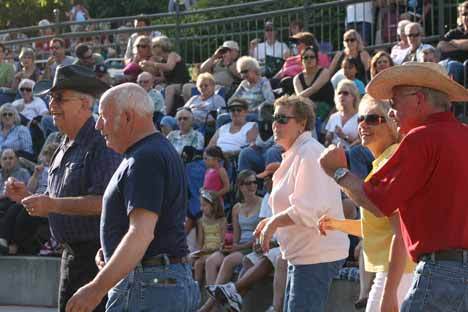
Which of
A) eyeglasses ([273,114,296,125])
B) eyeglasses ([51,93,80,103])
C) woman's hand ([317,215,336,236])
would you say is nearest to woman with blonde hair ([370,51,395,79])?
eyeglasses ([273,114,296,125])

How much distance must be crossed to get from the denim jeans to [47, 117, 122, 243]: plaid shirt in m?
2.13

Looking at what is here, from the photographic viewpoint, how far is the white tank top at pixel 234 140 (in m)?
14.3

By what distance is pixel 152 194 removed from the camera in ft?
19.1

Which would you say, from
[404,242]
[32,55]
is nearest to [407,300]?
[404,242]

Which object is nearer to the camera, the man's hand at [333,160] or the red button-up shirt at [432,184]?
the red button-up shirt at [432,184]

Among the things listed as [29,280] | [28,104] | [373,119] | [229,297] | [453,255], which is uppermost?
[373,119]

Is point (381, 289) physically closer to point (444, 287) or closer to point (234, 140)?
point (444, 287)

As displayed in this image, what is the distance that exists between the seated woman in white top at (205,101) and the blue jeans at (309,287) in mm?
7989

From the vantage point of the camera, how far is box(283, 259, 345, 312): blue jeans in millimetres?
7633

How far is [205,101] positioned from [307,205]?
843 centimetres

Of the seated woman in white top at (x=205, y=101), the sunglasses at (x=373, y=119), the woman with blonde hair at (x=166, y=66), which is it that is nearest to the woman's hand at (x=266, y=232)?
the sunglasses at (x=373, y=119)

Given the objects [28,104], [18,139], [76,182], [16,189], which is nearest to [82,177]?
[76,182]

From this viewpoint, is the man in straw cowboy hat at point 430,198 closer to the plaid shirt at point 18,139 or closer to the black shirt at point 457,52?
the black shirt at point 457,52

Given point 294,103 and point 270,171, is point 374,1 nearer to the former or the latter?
point 270,171
